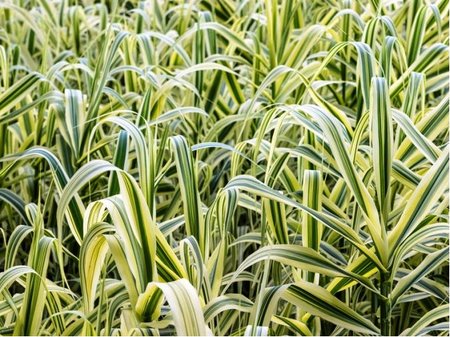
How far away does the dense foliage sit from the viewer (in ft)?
3.20

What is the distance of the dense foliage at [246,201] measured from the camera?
974 millimetres

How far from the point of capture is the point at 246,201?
46.5 inches

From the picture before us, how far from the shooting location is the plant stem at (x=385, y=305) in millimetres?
1003

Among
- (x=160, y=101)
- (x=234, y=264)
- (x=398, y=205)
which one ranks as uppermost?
(x=160, y=101)

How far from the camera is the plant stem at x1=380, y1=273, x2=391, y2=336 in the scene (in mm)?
1003

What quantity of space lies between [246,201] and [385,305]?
0.87ft

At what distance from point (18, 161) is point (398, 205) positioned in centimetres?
62

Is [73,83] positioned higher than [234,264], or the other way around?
[73,83]

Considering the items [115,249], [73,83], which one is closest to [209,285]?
[115,249]

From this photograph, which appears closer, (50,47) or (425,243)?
(425,243)

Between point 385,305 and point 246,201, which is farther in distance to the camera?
point 246,201

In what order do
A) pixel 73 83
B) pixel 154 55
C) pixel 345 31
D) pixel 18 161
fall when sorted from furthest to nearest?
pixel 73 83 < pixel 154 55 < pixel 345 31 < pixel 18 161

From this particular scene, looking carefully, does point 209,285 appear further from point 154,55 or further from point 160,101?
point 154,55

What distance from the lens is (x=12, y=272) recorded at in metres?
0.98
